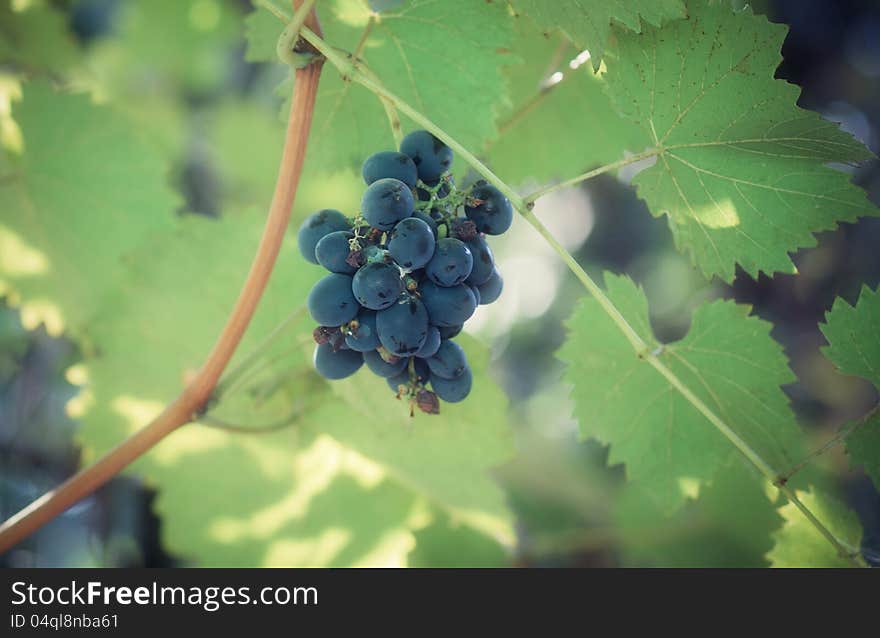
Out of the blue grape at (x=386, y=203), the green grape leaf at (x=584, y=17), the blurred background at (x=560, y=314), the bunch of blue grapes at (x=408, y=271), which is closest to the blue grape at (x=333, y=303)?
the bunch of blue grapes at (x=408, y=271)

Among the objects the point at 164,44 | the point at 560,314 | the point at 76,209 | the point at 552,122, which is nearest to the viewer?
the point at 552,122

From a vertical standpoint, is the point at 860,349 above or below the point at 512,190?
below

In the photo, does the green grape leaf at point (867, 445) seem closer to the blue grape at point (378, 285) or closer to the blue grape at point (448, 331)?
the blue grape at point (448, 331)

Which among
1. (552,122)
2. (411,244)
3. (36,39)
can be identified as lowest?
(411,244)

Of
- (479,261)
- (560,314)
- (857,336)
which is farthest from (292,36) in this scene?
(560,314)

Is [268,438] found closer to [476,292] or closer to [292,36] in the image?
[476,292]

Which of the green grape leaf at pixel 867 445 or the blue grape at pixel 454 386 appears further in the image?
the green grape leaf at pixel 867 445
